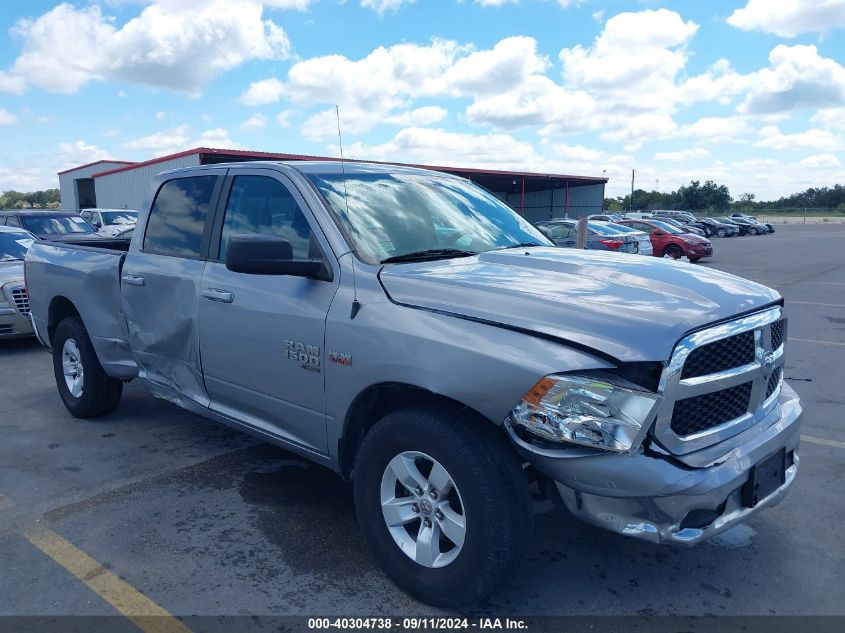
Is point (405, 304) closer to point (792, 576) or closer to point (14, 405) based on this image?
point (792, 576)

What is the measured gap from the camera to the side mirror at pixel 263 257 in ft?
9.99

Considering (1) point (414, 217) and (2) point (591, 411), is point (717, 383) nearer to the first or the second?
(2) point (591, 411)

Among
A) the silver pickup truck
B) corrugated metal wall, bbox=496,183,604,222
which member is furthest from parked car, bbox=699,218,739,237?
the silver pickup truck

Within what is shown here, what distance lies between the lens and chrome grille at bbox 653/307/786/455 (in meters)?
2.47

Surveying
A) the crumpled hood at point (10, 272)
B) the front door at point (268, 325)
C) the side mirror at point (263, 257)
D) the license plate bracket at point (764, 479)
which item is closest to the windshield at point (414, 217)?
the front door at point (268, 325)

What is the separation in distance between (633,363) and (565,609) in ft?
3.94

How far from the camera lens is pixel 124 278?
15.0ft

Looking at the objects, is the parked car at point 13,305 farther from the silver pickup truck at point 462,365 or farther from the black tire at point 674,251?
the black tire at point 674,251

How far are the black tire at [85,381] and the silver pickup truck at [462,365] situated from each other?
1.35m

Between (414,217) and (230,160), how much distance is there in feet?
79.7

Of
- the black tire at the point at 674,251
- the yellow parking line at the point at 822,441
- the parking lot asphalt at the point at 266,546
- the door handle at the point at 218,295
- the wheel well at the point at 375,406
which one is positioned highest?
the door handle at the point at 218,295

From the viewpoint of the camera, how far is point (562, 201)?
172ft

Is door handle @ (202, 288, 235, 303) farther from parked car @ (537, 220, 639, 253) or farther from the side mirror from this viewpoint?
parked car @ (537, 220, 639, 253)

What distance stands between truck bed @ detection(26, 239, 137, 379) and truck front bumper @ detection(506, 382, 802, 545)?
338 centimetres
